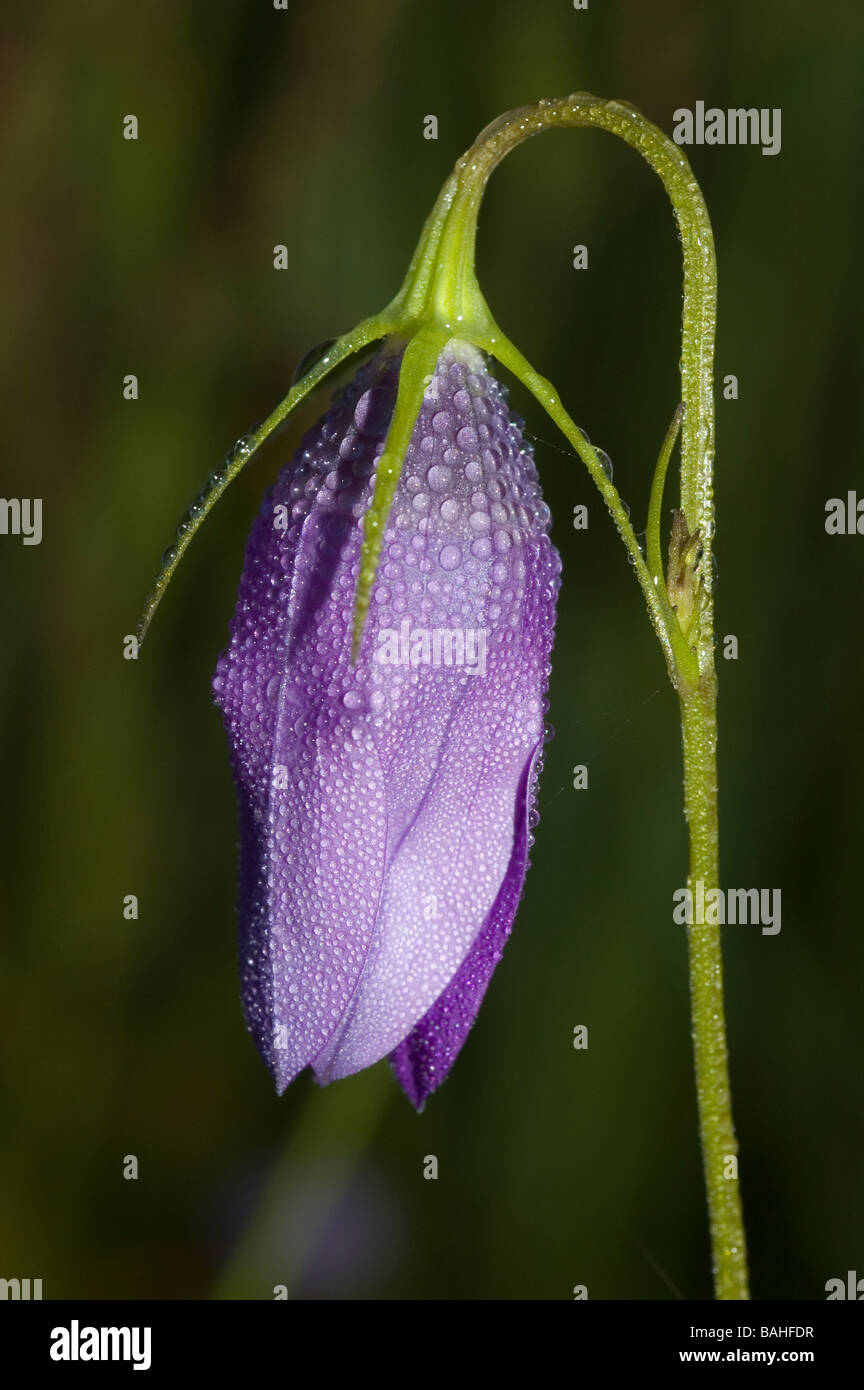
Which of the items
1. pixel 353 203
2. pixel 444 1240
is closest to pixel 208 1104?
pixel 444 1240

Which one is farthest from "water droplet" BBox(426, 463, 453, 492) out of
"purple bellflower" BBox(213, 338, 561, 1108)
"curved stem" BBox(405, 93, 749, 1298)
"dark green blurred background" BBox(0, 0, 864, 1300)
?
"dark green blurred background" BBox(0, 0, 864, 1300)

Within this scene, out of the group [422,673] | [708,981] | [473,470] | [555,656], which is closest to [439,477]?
[473,470]

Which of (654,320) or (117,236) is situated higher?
(117,236)

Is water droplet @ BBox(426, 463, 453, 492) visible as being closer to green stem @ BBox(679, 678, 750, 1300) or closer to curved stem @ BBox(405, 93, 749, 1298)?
curved stem @ BBox(405, 93, 749, 1298)

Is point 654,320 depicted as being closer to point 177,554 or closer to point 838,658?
point 838,658

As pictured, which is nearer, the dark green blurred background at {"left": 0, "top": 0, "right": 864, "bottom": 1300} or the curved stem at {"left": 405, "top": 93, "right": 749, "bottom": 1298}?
the curved stem at {"left": 405, "top": 93, "right": 749, "bottom": 1298}

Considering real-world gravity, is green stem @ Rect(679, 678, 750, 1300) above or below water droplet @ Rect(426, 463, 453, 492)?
below

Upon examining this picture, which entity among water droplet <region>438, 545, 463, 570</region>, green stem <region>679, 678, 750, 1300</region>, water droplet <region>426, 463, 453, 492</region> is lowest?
green stem <region>679, 678, 750, 1300</region>

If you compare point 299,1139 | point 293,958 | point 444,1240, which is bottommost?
point 444,1240
